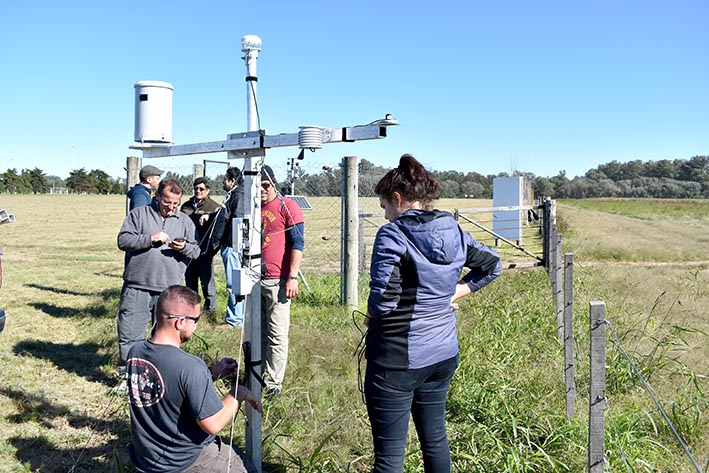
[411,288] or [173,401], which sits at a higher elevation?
[411,288]

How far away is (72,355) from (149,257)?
6.77 feet

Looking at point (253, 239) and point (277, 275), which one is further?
point (277, 275)

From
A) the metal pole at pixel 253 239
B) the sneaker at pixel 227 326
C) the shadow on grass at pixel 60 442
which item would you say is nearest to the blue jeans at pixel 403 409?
the metal pole at pixel 253 239

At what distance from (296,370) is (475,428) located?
6.26 feet

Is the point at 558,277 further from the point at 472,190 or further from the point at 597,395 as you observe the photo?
the point at 472,190

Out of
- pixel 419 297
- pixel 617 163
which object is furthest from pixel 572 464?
pixel 617 163

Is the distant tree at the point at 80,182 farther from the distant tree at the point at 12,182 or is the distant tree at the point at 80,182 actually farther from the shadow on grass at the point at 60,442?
the shadow on grass at the point at 60,442

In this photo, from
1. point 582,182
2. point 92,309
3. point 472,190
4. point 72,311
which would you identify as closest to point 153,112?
point 92,309

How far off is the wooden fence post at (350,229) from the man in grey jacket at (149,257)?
2879mm

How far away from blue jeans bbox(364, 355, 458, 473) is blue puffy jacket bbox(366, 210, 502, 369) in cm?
6

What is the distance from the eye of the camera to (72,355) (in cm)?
630

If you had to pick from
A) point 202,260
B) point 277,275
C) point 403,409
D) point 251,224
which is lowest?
point 403,409

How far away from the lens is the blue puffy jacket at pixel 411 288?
8.53 feet

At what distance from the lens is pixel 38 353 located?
6.36m
